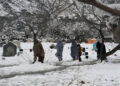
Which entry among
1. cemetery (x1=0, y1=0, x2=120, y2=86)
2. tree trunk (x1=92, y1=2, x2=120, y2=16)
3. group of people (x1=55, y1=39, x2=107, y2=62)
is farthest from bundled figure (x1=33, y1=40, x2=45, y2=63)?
tree trunk (x1=92, y1=2, x2=120, y2=16)

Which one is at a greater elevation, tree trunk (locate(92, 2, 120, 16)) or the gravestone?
tree trunk (locate(92, 2, 120, 16))

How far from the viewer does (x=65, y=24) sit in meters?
56.2

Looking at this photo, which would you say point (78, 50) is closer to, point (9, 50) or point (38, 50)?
point (38, 50)

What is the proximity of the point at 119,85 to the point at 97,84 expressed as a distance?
686 millimetres

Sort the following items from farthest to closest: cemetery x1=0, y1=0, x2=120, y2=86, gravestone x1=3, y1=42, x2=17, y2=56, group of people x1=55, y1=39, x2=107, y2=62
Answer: gravestone x1=3, y1=42, x2=17, y2=56 < group of people x1=55, y1=39, x2=107, y2=62 < cemetery x1=0, y1=0, x2=120, y2=86

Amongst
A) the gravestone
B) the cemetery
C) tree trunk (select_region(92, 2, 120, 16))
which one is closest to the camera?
tree trunk (select_region(92, 2, 120, 16))

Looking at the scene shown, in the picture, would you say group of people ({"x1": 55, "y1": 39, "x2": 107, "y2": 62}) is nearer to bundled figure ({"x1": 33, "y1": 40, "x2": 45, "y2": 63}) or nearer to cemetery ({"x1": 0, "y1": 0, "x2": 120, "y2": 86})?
cemetery ({"x1": 0, "y1": 0, "x2": 120, "y2": 86})

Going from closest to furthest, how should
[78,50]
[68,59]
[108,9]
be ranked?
[108,9] < [78,50] < [68,59]

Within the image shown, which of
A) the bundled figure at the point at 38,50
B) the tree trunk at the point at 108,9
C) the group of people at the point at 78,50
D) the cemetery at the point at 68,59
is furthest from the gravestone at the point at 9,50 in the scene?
the tree trunk at the point at 108,9

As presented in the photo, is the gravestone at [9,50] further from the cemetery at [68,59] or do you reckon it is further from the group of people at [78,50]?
the group of people at [78,50]

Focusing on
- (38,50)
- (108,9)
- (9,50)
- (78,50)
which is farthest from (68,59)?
(108,9)

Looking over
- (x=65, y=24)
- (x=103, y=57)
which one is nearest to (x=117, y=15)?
(x=103, y=57)

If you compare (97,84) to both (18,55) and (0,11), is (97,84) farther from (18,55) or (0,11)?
(0,11)

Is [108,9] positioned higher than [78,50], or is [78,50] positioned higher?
[108,9]
